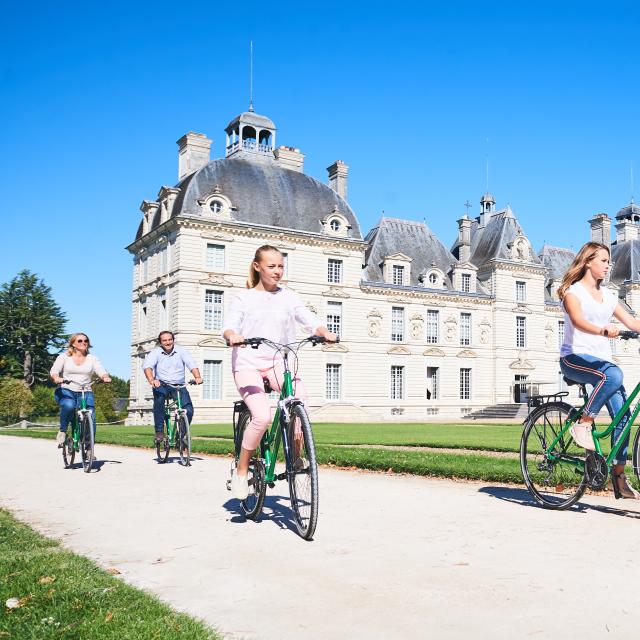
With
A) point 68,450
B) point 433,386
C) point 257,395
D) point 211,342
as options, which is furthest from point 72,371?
point 433,386

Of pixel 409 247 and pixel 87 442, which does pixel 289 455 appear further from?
pixel 409 247

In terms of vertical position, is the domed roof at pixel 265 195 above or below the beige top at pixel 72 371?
above

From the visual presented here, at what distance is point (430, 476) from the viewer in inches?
368

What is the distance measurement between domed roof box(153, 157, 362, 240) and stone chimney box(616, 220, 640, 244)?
29.4 meters

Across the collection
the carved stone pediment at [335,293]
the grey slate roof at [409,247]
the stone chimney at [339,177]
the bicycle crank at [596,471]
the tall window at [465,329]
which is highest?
the stone chimney at [339,177]

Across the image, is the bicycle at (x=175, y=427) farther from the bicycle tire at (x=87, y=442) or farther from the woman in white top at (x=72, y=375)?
the bicycle tire at (x=87, y=442)

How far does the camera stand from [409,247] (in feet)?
159

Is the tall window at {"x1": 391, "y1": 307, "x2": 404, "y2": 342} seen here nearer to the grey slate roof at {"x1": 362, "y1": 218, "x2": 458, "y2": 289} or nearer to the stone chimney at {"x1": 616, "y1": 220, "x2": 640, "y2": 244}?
the grey slate roof at {"x1": 362, "y1": 218, "x2": 458, "y2": 289}

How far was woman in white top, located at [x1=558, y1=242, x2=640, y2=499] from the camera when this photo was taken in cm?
595

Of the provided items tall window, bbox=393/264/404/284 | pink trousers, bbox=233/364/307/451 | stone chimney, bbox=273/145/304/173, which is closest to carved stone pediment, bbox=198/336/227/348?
stone chimney, bbox=273/145/304/173

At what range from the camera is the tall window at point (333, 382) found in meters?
42.6

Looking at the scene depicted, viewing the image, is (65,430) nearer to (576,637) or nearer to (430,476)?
(430,476)

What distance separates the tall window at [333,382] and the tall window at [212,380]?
22.3 feet

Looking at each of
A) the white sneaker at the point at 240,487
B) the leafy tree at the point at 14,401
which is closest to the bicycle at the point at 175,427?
the white sneaker at the point at 240,487
